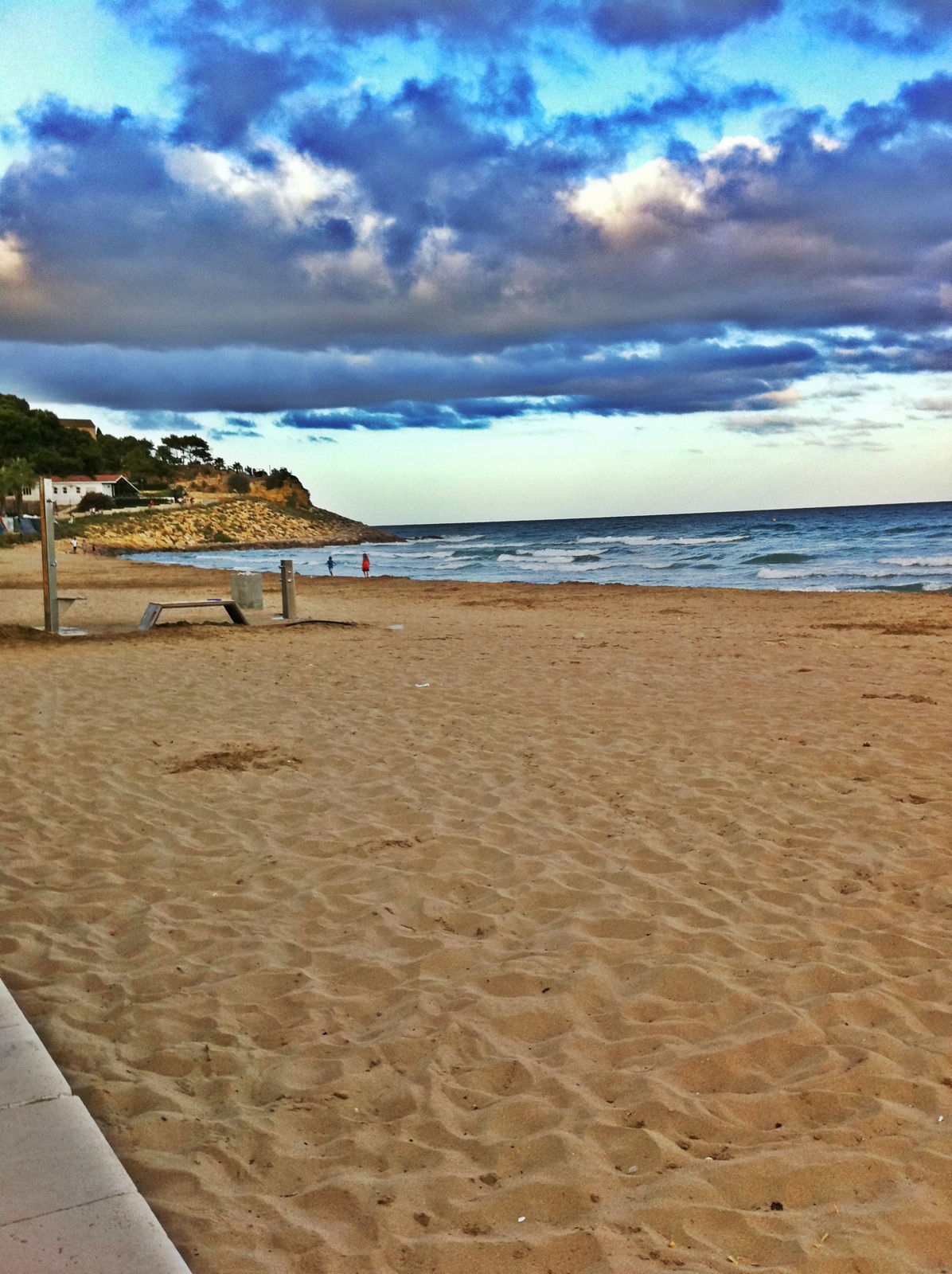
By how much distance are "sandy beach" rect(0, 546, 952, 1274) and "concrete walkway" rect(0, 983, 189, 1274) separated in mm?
225

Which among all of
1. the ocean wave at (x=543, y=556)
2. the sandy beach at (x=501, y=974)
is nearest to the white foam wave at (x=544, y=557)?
the ocean wave at (x=543, y=556)

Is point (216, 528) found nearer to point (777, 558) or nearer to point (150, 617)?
point (777, 558)

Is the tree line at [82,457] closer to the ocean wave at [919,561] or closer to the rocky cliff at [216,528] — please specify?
the rocky cliff at [216,528]

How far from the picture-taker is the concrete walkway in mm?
2129

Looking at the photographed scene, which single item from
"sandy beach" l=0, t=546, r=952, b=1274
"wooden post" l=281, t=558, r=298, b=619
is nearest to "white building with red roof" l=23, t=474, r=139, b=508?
"wooden post" l=281, t=558, r=298, b=619

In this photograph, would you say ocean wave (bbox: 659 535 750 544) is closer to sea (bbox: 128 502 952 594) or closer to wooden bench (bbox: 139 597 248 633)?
sea (bbox: 128 502 952 594)

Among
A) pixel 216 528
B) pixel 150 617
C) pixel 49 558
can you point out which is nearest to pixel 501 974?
pixel 49 558

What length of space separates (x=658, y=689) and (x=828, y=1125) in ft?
23.8

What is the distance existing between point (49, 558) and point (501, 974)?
11.8 m

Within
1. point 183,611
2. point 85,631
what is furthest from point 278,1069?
point 183,611

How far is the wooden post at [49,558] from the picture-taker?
13.7 meters

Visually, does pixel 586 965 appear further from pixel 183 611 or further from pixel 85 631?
pixel 183 611

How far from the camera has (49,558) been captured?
13883 mm

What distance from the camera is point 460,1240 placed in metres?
2.47
